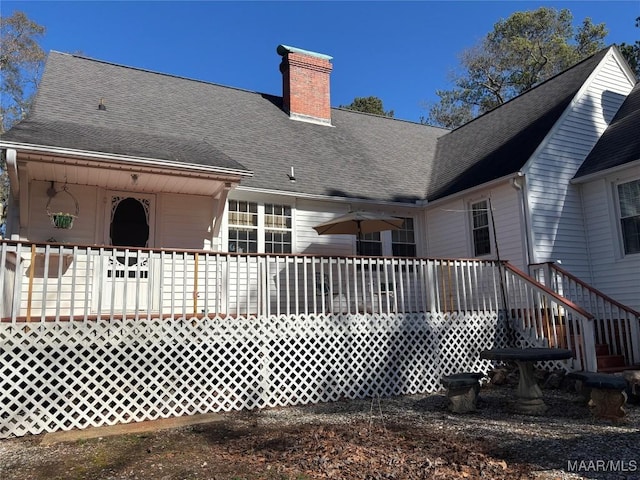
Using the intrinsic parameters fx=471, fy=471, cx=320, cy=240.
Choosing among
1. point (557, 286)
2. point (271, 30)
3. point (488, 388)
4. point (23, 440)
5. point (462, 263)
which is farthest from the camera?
point (271, 30)

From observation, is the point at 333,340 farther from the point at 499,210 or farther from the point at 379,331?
the point at 499,210

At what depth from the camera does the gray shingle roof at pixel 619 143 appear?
31.8 feet

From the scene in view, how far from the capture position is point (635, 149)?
31.2ft

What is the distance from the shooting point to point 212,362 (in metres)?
6.51

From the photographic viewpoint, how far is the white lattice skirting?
5.51m

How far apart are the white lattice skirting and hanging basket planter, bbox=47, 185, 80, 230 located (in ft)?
7.56

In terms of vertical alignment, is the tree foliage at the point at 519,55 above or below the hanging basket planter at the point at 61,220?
above

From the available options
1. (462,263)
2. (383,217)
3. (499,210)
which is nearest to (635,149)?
(499,210)

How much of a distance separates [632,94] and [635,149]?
10.3 feet

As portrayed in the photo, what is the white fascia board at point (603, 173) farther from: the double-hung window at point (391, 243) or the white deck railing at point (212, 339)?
the double-hung window at point (391, 243)

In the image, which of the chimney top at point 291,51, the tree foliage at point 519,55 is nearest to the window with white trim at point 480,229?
the chimney top at point 291,51

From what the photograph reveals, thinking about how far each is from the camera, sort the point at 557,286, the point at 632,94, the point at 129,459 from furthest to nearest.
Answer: the point at 632,94
the point at 557,286
the point at 129,459

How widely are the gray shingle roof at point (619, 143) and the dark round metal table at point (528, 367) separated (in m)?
5.50

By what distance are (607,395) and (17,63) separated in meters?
32.8
